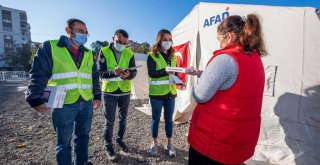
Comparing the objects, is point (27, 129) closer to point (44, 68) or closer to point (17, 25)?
point (44, 68)

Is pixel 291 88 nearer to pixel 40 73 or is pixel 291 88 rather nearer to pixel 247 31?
pixel 247 31

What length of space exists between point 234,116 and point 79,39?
6.49 ft

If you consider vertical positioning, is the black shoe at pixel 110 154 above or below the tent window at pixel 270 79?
below

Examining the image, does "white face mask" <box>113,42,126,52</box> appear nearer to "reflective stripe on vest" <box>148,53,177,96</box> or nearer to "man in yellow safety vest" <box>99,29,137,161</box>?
"man in yellow safety vest" <box>99,29,137,161</box>

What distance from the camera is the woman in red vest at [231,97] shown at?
4.33 feet

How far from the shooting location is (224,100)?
137 centimetres

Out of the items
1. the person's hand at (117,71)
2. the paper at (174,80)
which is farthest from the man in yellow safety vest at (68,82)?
the paper at (174,80)

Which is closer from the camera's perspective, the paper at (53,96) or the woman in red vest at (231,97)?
the woman in red vest at (231,97)

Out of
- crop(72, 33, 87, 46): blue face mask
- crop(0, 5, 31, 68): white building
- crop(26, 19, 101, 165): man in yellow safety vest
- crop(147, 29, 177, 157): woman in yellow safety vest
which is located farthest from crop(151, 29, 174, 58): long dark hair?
crop(0, 5, 31, 68): white building

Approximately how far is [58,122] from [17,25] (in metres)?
64.7

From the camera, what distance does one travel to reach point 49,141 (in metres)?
3.87

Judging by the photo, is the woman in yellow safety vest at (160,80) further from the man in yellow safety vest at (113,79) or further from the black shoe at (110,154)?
the black shoe at (110,154)

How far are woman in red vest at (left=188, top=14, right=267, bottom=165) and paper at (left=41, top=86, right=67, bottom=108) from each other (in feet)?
4.86

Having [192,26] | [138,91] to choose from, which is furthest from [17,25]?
[192,26]
